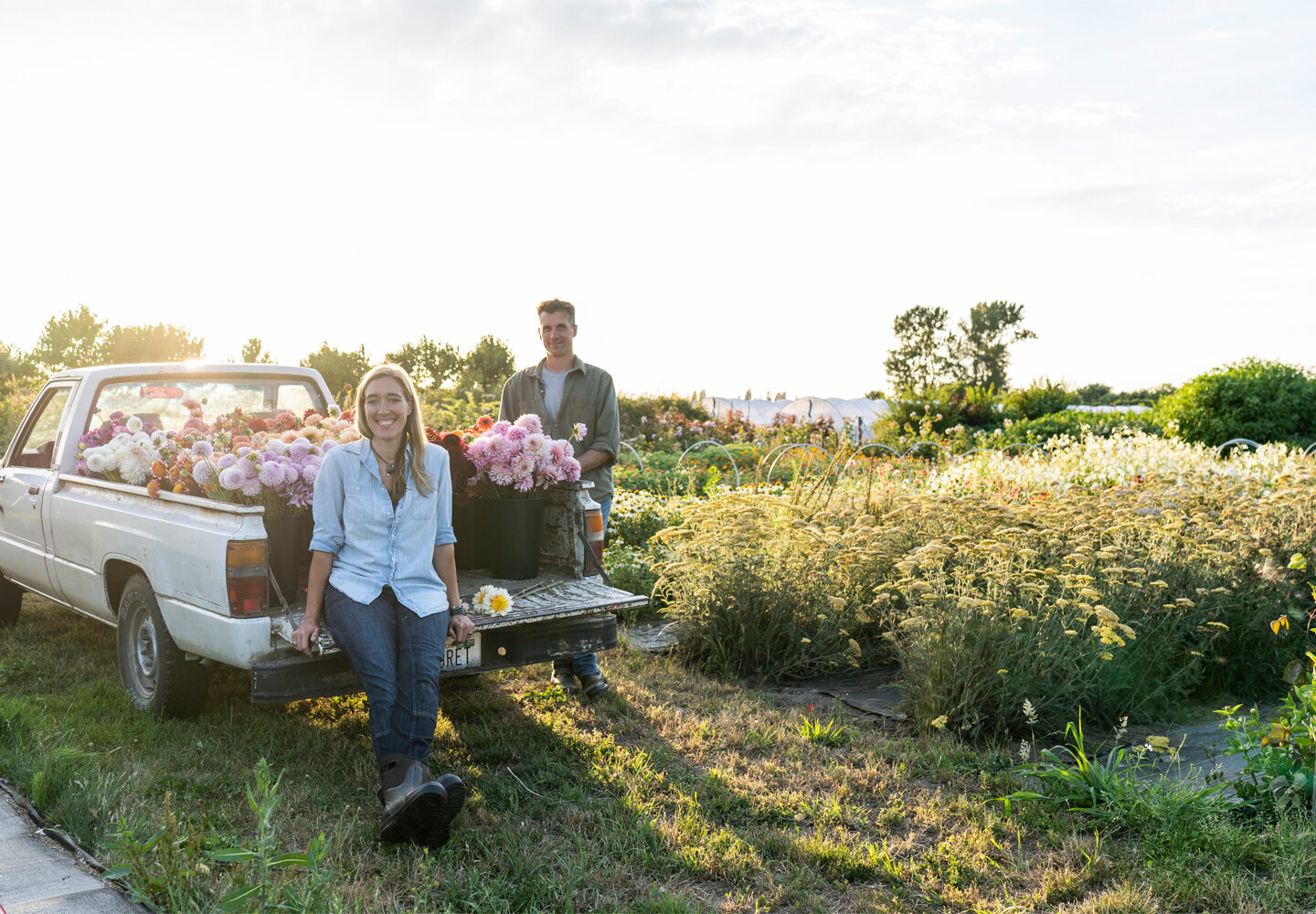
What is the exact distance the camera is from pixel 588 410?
5.32 m

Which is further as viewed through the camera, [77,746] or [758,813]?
[77,746]

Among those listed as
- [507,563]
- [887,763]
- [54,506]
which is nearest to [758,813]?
[887,763]

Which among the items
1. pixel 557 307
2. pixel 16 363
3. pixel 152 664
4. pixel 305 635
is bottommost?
pixel 152 664

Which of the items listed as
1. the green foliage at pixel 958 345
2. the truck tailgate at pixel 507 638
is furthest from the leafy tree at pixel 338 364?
the green foliage at pixel 958 345

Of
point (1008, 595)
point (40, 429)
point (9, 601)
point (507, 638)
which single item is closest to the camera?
point (507, 638)

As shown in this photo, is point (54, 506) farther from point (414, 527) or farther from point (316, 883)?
point (316, 883)

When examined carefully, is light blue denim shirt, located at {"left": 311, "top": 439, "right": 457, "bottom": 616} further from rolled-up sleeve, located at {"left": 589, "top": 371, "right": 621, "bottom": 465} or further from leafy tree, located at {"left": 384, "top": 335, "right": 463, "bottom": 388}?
leafy tree, located at {"left": 384, "top": 335, "right": 463, "bottom": 388}

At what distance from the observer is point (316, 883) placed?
2.45 m

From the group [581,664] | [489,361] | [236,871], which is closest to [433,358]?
[489,361]

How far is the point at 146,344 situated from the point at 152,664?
3167cm

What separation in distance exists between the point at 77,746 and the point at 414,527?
67.7 inches

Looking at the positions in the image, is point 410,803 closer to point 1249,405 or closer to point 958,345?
point 1249,405

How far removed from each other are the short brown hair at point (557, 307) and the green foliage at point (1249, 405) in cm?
1440

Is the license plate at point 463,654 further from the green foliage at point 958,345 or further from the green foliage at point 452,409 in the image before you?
the green foliage at point 958,345
